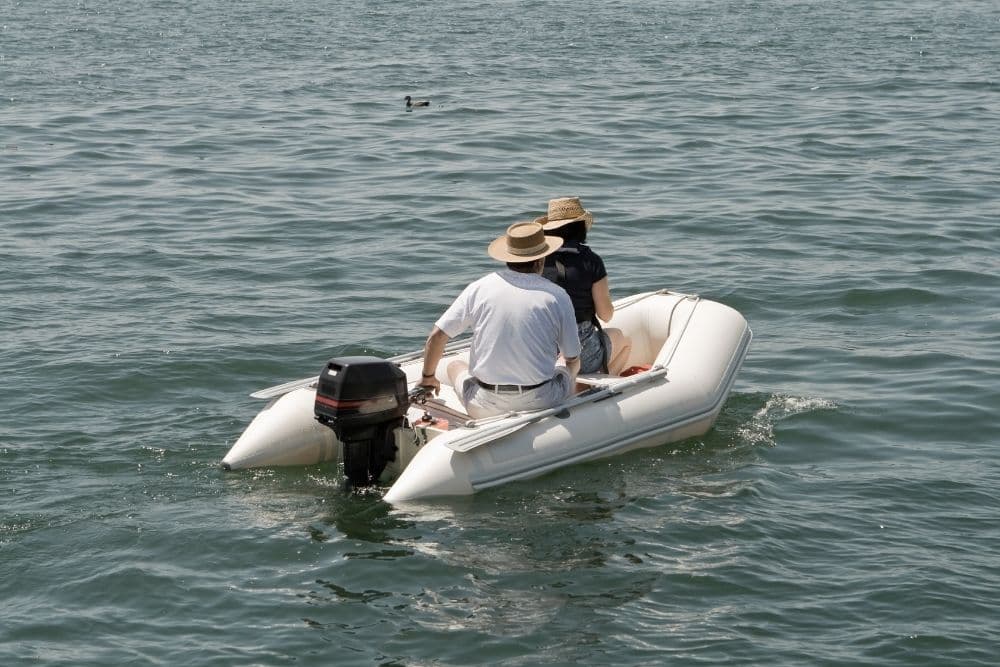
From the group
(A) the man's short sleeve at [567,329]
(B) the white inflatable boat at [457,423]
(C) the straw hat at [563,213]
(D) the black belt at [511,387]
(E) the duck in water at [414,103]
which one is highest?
(C) the straw hat at [563,213]

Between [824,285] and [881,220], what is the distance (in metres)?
2.63

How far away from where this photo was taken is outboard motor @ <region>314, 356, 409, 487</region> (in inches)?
304

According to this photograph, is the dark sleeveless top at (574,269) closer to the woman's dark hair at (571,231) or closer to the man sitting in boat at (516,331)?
the woman's dark hair at (571,231)

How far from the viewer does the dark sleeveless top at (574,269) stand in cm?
862

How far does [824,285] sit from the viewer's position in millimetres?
12844

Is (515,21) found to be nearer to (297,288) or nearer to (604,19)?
(604,19)

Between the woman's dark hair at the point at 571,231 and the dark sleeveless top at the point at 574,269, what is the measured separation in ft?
0.11

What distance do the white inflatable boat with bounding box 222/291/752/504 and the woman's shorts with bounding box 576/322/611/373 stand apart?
0.07m

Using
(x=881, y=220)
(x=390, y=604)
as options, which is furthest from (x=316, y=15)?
(x=390, y=604)

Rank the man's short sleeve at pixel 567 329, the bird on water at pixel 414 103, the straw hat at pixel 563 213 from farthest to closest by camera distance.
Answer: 1. the bird on water at pixel 414 103
2. the straw hat at pixel 563 213
3. the man's short sleeve at pixel 567 329

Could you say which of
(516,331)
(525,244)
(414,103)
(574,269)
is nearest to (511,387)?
(516,331)

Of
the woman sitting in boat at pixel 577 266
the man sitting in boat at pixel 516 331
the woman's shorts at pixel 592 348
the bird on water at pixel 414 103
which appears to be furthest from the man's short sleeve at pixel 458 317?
the bird on water at pixel 414 103

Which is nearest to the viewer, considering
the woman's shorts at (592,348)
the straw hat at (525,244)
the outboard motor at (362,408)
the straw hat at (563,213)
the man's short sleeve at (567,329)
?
the outboard motor at (362,408)

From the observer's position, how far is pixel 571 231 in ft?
28.3
